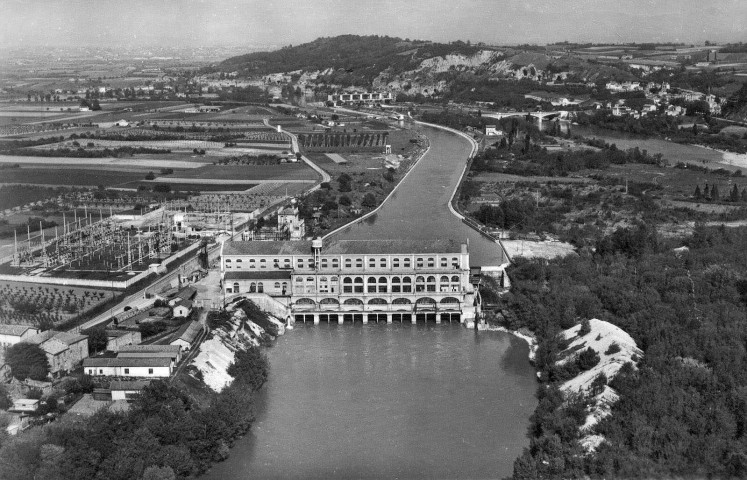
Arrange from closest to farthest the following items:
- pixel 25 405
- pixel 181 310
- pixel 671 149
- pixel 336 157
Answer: pixel 25 405
pixel 181 310
pixel 336 157
pixel 671 149

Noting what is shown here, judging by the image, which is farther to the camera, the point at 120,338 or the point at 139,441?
the point at 120,338

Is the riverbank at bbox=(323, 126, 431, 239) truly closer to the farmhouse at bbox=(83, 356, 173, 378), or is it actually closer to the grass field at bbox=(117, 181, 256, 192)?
the grass field at bbox=(117, 181, 256, 192)

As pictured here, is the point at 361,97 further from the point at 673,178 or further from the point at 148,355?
the point at 148,355

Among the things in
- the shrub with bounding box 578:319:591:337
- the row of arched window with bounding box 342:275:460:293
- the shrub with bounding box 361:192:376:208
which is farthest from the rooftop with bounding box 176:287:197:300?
the shrub with bounding box 361:192:376:208

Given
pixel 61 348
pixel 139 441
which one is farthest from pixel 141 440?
pixel 61 348

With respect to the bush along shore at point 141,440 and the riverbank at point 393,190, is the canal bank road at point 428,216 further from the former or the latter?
the bush along shore at point 141,440

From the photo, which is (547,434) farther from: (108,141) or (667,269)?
(108,141)
